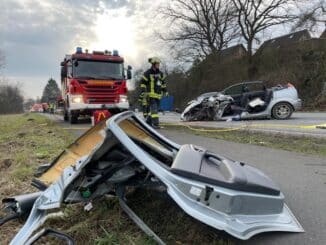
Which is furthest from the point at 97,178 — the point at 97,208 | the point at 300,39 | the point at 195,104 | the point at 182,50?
the point at 182,50

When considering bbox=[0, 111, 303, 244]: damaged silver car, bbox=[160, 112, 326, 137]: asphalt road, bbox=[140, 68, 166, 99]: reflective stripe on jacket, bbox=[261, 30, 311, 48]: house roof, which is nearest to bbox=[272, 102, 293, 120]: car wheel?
bbox=[160, 112, 326, 137]: asphalt road

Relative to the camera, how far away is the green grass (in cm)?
725

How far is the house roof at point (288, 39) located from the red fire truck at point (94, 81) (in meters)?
18.2

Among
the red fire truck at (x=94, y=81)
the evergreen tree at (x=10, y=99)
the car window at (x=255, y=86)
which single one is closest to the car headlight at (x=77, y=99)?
the red fire truck at (x=94, y=81)

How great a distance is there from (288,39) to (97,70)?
20.8 meters

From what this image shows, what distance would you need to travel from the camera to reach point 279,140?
8.47 metres

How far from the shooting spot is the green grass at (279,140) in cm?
725

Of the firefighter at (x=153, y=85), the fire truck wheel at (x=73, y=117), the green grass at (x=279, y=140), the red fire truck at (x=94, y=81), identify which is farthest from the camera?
the fire truck wheel at (x=73, y=117)

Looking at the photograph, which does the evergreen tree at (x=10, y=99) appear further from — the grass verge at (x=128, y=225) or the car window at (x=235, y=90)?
the grass verge at (x=128, y=225)

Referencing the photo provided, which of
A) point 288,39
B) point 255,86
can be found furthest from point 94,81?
point 288,39

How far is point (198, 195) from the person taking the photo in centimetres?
268

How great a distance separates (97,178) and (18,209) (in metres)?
0.86

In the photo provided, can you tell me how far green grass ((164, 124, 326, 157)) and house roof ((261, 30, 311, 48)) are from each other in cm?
2109

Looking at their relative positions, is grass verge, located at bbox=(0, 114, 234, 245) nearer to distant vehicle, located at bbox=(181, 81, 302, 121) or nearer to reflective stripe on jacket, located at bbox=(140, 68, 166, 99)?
reflective stripe on jacket, located at bbox=(140, 68, 166, 99)
